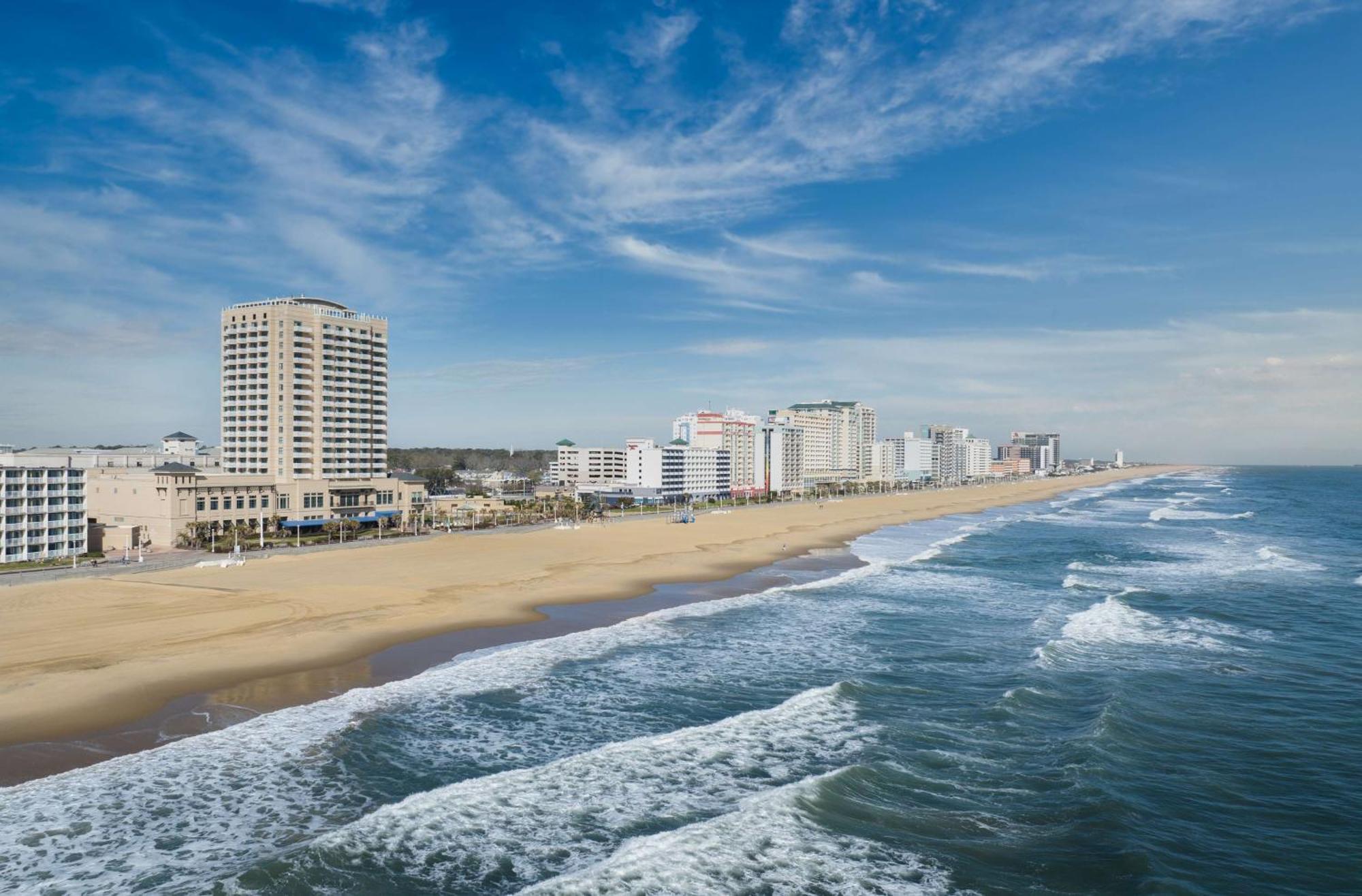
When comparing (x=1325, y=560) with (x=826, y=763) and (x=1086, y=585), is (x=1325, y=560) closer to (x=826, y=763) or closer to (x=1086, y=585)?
(x=1086, y=585)

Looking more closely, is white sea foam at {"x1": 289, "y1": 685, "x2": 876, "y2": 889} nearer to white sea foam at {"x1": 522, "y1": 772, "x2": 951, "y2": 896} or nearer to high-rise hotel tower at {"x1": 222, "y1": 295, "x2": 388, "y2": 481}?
white sea foam at {"x1": 522, "y1": 772, "x2": 951, "y2": 896}

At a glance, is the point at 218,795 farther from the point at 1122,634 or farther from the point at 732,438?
the point at 732,438

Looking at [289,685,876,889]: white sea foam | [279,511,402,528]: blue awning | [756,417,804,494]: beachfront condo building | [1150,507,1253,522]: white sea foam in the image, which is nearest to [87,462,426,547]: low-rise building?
[279,511,402,528]: blue awning

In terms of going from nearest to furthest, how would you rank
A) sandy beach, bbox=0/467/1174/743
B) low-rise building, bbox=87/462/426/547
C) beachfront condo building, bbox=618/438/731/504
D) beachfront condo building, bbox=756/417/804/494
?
sandy beach, bbox=0/467/1174/743
low-rise building, bbox=87/462/426/547
beachfront condo building, bbox=618/438/731/504
beachfront condo building, bbox=756/417/804/494

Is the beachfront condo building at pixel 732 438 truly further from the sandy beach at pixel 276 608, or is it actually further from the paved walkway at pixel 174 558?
the sandy beach at pixel 276 608

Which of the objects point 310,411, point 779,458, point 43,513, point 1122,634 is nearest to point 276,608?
point 43,513

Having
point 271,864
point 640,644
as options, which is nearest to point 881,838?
point 271,864

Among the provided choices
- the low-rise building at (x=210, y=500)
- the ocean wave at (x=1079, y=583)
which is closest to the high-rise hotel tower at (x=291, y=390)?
the low-rise building at (x=210, y=500)
